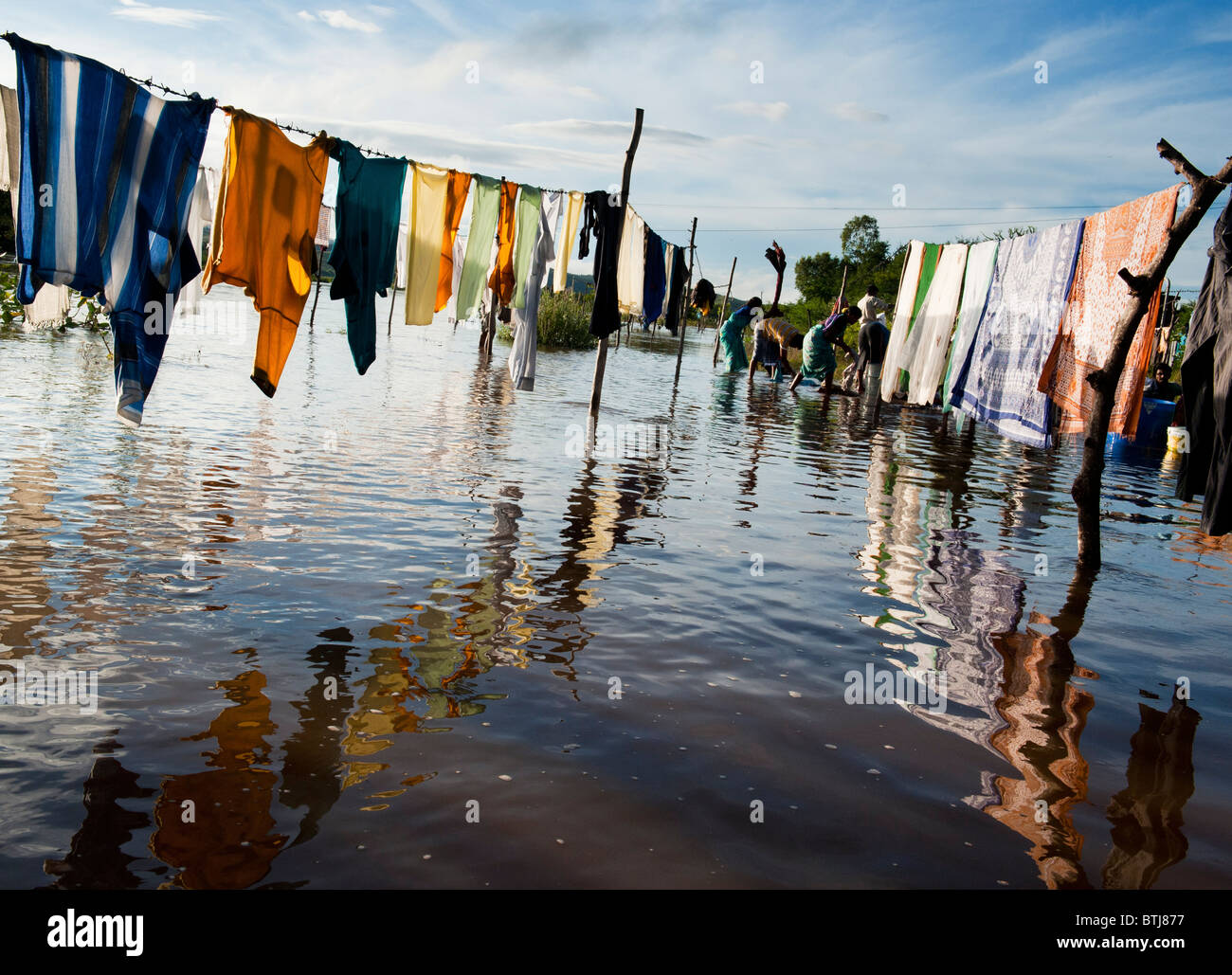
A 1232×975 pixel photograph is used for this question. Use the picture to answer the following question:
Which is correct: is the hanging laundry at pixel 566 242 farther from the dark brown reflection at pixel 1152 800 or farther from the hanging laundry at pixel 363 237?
the dark brown reflection at pixel 1152 800

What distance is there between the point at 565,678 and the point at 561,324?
3031cm

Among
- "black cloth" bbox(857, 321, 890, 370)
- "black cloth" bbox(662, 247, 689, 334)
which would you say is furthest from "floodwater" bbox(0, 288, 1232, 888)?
"black cloth" bbox(857, 321, 890, 370)

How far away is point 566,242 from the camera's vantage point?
38.6 feet

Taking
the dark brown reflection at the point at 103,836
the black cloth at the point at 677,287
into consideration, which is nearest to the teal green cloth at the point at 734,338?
the black cloth at the point at 677,287

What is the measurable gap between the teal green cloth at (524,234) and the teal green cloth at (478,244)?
380mm

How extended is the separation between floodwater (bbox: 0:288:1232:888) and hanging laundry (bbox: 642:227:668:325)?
21.7 feet

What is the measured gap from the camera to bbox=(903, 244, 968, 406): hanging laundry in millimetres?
11594

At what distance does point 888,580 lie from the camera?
6613 mm

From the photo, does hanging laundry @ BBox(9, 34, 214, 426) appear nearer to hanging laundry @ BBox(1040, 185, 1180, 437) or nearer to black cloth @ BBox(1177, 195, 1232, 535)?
black cloth @ BBox(1177, 195, 1232, 535)

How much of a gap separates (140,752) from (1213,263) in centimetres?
585

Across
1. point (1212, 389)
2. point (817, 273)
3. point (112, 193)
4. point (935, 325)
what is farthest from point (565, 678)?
point (817, 273)

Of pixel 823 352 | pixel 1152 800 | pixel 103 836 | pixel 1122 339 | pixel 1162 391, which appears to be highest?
pixel 823 352

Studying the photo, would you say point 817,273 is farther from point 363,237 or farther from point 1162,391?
point 363,237
